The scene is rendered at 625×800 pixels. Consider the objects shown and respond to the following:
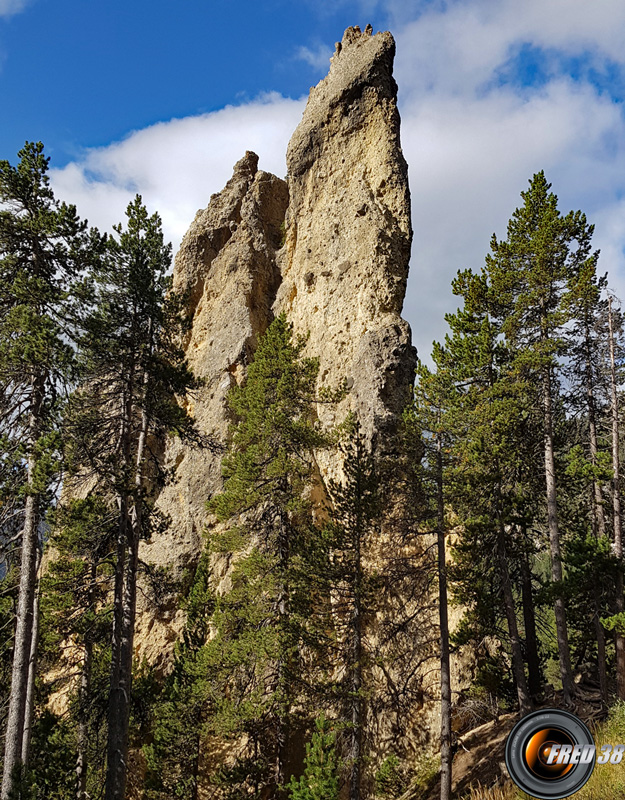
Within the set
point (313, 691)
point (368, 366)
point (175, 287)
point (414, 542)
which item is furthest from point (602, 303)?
point (175, 287)

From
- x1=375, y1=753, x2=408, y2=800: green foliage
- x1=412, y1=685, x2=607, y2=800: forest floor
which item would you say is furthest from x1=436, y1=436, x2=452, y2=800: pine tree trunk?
x1=375, y1=753, x2=408, y2=800: green foliage

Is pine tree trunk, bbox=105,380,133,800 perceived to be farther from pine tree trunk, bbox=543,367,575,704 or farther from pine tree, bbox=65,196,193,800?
pine tree trunk, bbox=543,367,575,704

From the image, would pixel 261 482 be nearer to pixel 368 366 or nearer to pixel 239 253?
pixel 368 366

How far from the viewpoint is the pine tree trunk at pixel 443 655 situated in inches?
529

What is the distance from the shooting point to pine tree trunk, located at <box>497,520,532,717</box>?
14.8 meters

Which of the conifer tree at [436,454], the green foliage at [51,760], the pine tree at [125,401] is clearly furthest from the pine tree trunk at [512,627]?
the green foliage at [51,760]

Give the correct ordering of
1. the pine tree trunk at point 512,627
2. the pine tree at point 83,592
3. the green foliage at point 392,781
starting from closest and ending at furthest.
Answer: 1. the pine tree at point 83,592
2. the pine tree trunk at point 512,627
3. the green foliage at point 392,781

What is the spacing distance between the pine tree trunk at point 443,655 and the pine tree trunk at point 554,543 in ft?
9.52

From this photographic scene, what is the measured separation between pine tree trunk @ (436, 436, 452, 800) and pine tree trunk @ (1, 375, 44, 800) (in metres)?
9.22

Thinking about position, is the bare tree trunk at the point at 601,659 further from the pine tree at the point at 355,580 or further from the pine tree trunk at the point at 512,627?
the pine tree at the point at 355,580

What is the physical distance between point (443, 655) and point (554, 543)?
4313 millimetres

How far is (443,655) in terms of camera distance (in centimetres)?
1465

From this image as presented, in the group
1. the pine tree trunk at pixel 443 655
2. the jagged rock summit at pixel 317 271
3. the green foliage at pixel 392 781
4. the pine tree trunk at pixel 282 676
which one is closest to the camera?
the pine tree trunk at pixel 443 655

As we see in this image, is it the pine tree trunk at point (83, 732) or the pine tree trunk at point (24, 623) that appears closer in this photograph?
the pine tree trunk at point (24, 623)
